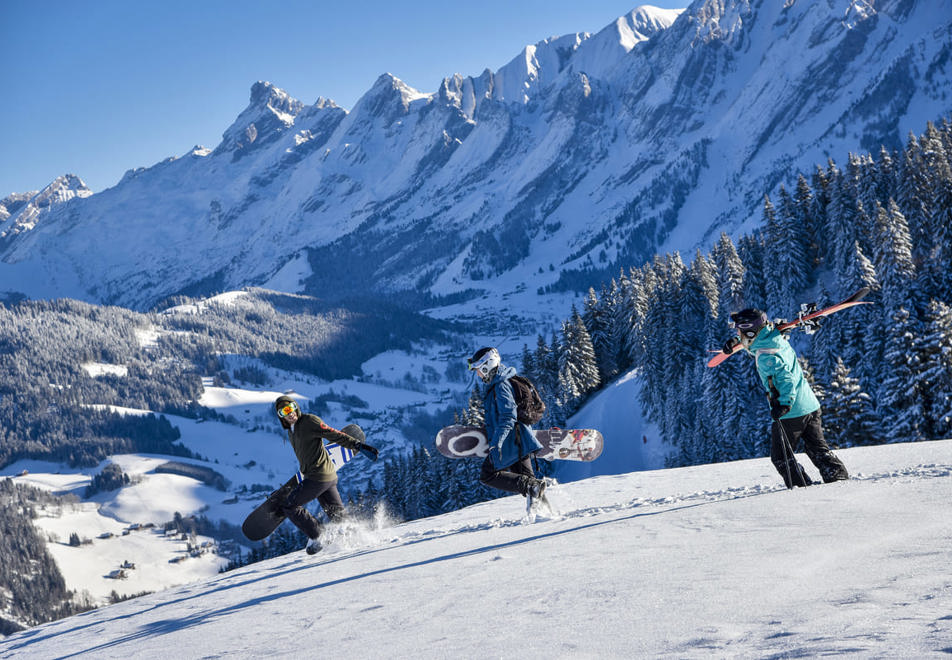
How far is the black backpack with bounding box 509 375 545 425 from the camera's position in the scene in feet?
33.8

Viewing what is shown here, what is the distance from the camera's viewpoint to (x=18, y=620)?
119875 millimetres

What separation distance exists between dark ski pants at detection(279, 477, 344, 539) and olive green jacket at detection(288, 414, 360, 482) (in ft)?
0.51

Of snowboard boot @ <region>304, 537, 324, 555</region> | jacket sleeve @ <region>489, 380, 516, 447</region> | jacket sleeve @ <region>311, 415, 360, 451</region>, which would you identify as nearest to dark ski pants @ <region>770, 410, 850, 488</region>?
jacket sleeve @ <region>489, 380, 516, 447</region>

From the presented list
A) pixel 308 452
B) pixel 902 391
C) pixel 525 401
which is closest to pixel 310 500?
pixel 308 452

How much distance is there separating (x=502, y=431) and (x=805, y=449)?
449cm

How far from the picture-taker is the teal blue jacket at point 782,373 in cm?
957

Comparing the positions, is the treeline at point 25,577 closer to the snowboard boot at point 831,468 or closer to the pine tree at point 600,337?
the pine tree at point 600,337

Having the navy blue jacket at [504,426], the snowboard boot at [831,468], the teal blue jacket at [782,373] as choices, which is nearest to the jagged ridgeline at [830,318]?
the snowboard boot at [831,468]

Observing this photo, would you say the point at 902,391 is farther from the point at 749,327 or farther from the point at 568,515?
the point at 568,515

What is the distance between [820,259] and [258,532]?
59.9m

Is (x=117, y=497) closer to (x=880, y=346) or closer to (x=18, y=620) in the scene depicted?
(x=18, y=620)

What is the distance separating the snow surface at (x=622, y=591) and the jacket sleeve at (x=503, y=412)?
1482 millimetres

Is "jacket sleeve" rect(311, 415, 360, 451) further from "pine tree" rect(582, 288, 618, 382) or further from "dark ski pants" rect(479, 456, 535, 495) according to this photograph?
"pine tree" rect(582, 288, 618, 382)

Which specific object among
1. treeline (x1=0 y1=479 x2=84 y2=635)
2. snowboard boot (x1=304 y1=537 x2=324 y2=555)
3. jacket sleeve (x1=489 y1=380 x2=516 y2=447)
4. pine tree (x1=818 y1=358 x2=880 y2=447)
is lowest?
treeline (x1=0 y1=479 x2=84 y2=635)
